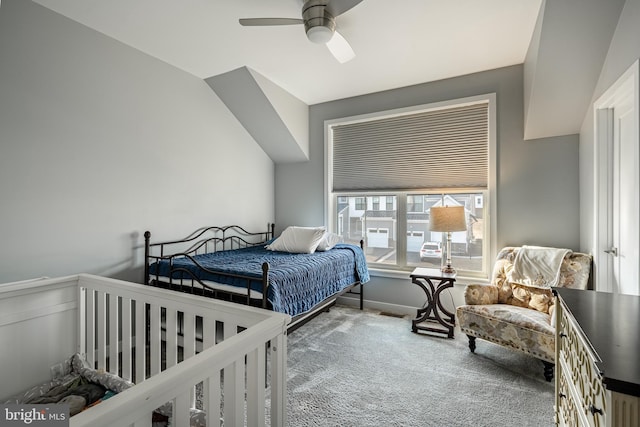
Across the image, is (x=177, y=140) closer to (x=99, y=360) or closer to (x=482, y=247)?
(x=99, y=360)

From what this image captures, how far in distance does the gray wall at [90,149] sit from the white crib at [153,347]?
0.54 metres

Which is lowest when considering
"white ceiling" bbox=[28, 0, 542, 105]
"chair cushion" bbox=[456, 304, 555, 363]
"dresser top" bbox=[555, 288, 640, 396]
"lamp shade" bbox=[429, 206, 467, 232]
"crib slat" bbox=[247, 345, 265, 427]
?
"chair cushion" bbox=[456, 304, 555, 363]

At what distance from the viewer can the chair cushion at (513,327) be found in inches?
83.9

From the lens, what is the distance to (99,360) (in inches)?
74.0

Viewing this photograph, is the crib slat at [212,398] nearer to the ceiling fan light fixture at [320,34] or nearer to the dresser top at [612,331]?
the dresser top at [612,331]

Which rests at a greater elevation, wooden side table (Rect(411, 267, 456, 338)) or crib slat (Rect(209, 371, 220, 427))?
crib slat (Rect(209, 371, 220, 427))

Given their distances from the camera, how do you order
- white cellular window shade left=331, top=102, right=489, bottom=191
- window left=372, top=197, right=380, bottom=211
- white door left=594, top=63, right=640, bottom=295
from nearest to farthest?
white door left=594, top=63, right=640, bottom=295
white cellular window shade left=331, top=102, right=489, bottom=191
window left=372, top=197, right=380, bottom=211

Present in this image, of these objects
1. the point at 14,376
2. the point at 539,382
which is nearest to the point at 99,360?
the point at 14,376

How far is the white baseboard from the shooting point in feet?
11.7

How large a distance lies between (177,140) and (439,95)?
290cm

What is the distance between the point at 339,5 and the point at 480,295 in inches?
101

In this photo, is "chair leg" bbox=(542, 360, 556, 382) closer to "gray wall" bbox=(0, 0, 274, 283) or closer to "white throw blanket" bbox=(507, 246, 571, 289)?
"white throw blanket" bbox=(507, 246, 571, 289)

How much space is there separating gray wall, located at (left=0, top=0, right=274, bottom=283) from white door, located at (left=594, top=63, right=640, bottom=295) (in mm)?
3566

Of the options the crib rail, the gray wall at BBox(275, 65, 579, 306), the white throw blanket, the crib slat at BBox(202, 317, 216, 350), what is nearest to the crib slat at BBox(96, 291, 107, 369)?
the crib rail
